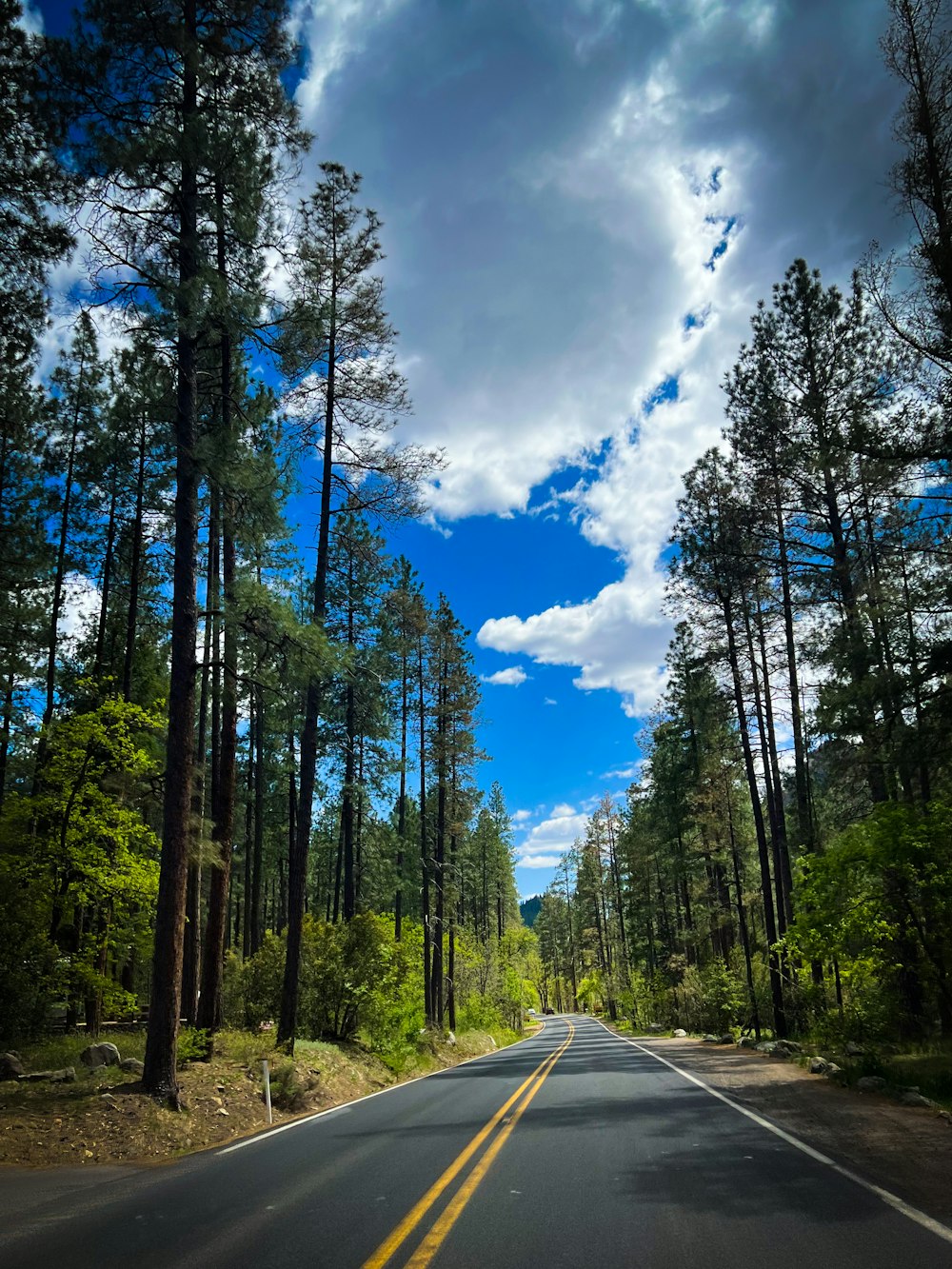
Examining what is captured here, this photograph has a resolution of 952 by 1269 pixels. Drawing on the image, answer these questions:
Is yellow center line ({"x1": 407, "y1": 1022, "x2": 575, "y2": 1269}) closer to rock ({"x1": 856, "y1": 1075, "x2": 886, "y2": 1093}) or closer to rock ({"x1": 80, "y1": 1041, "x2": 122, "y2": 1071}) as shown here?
rock ({"x1": 856, "y1": 1075, "x2": 886, "y2": 1093})

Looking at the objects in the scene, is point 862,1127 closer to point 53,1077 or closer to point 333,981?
point 53,1077

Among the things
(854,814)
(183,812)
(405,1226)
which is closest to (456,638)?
(854,814)

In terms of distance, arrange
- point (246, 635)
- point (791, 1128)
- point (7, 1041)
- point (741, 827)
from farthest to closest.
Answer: point (741, 827), point (7, 1041), point (246, 635), point (791, 1128)

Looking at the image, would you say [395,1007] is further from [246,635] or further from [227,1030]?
[246,635]

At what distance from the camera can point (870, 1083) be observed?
10922 millimetres

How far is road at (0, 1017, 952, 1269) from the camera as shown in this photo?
454 cm

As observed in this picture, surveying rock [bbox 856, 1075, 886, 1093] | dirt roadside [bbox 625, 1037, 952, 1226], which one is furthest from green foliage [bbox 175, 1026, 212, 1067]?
rock [bbox 856, 1075, 886, 1093]

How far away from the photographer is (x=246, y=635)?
12508mm

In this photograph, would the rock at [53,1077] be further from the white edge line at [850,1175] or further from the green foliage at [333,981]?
the white edge line at [850,1175]

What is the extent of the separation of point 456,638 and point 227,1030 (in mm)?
18542

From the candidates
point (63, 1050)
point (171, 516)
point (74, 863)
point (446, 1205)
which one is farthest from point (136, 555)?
point (446, 1205)

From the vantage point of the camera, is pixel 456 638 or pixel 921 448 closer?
pixel 921 448

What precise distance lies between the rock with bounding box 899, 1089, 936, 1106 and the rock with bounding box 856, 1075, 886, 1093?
24.2 inches

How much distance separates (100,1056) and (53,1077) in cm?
115
